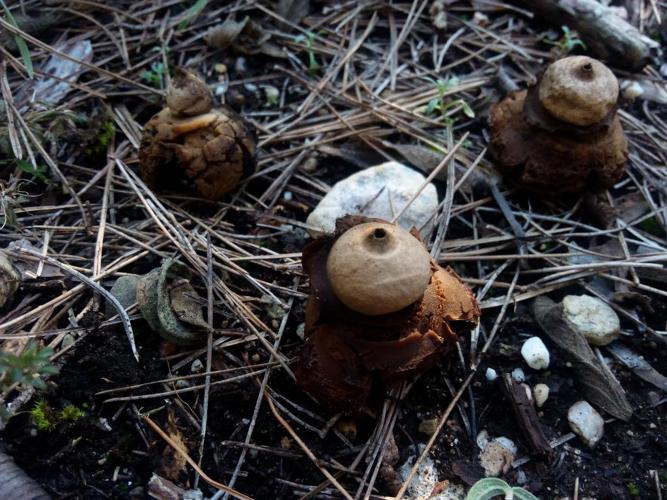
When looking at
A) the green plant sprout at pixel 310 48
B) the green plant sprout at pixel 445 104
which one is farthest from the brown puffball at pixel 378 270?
the green plant sprout at pixel 310 48

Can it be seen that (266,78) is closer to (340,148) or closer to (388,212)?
(340,148)

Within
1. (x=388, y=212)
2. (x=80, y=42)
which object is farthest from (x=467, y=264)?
(x=80, y=42)

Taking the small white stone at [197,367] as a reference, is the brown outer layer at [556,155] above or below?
above

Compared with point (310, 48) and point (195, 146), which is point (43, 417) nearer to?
point (195, 146)

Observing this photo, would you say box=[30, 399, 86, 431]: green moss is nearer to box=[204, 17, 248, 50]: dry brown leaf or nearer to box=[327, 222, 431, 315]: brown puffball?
box=[327, 222, 431, 315]: brown puffball

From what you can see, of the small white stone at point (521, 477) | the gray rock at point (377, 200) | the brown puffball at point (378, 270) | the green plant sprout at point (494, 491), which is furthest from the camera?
the gray rock at point (377, 200)

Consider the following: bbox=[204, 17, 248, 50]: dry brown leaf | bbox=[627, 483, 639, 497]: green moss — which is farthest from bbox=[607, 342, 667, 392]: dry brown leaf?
bbox=[204, 17, 248, 50]: dry brown leaf

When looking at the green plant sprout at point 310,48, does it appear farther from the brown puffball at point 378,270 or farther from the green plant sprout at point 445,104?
the brown puffball at point 378,270

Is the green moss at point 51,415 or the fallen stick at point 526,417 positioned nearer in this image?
the green moss at point 51,415
